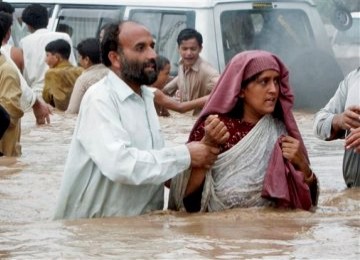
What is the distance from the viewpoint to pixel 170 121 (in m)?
15.6

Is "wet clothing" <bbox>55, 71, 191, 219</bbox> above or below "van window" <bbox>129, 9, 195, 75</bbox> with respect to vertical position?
below

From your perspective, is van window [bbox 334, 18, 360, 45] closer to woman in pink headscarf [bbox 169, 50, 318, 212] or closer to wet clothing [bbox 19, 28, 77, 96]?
wet clothing [bbox 19, 28, 77, 96]

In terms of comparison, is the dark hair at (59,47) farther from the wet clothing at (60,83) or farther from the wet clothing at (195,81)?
the wet clothing at (195,81)

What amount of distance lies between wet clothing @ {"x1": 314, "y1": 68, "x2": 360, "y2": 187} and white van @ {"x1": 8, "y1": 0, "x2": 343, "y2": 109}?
6.89 m

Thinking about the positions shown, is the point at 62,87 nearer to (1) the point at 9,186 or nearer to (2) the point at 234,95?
(1) the point at 9,186

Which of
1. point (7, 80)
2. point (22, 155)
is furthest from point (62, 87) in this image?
point (7, 80)

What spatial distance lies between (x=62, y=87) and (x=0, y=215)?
758cm

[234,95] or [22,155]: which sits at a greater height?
[234,95]

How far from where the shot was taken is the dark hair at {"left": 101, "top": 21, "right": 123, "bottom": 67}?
7145 millimetres

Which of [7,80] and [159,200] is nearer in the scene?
[159,200]

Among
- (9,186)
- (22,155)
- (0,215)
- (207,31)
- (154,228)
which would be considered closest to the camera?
(154,228)

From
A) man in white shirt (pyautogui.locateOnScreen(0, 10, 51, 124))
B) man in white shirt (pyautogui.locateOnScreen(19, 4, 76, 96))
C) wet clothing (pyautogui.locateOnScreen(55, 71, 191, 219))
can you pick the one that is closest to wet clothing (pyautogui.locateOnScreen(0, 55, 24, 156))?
man in white shirt (pyautogui.locateOnScreen(0, 10, 51, 124))

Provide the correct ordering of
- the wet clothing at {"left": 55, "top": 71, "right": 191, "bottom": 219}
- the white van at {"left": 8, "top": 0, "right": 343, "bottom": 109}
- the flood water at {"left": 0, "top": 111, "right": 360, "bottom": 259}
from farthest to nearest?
the white van at {"left": 8, "top": 0, "right": 343, "bottom": 109} < the wet clothing at {"left": 55, "top": 71, "right": 191, "bottom": 219} < the flood water at {"left": 0, "top": 111, "right": 360, "bottom": 259}

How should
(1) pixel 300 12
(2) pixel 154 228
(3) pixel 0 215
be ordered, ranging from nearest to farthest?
(2) pixel 154 228
(3) pixel 0 215
(1) pixel 300 12
